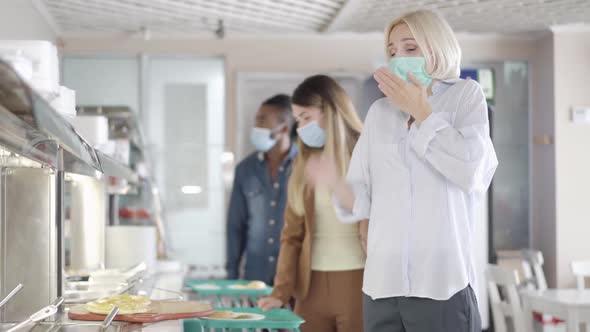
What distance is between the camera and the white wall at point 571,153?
720cm

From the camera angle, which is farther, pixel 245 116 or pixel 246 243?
pixel 245 116

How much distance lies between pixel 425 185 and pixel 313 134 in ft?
3.73

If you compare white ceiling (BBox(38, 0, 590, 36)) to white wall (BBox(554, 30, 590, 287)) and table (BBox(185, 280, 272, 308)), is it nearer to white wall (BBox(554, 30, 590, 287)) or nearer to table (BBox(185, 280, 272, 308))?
white wall (BBox(554, 30, 590, 287))

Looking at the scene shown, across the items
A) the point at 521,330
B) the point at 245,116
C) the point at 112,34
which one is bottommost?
the point at 521,330

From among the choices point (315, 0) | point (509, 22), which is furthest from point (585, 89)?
point (315, 0)

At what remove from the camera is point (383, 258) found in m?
2.01

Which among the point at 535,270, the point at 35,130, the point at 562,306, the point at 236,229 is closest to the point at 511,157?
Answer: the point at 535,270

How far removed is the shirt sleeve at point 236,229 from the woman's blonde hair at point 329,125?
2.03 meters

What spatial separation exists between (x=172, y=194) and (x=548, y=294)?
349 cm

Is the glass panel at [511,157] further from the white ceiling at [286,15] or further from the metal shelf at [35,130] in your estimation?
the metal shelf at [35,130]

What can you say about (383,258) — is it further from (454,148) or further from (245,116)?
(245,116)

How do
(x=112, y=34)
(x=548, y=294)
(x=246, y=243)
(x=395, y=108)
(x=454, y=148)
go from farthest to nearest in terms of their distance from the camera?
1. (x=112, y=34)
2. (x=246, y=243)
3. (x=548, y=294)
4. (x=395, y=108)
5. (x=454, y=148)

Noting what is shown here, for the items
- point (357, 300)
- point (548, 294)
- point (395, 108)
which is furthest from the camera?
point (548, 294)

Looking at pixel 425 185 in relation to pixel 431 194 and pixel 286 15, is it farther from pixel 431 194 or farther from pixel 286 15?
pixel 286 15
